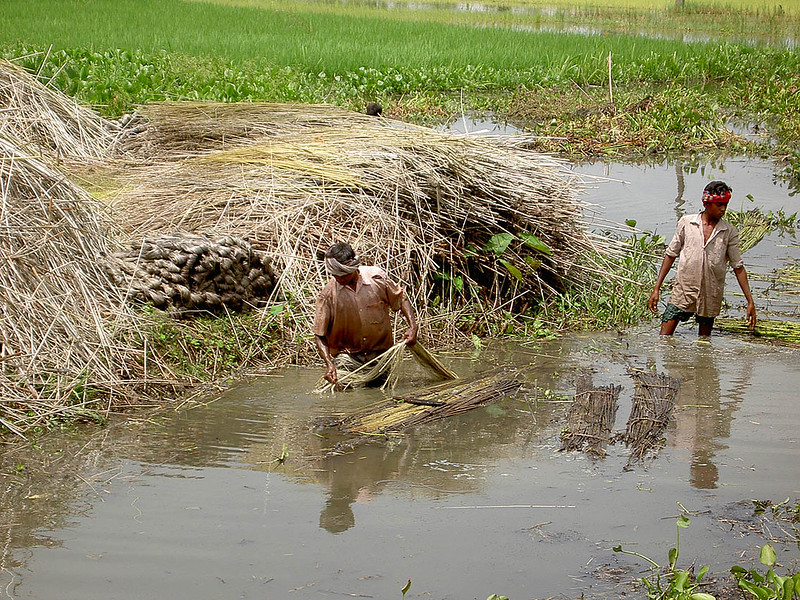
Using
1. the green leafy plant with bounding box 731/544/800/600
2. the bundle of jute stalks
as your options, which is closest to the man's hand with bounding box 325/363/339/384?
the bundle of jute stalks

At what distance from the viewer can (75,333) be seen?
5.35 meters

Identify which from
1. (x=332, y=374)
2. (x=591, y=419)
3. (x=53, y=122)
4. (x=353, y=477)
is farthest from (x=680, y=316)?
(x=53, y=122)

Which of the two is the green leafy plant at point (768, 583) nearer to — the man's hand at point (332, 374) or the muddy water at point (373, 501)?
the muddy water at point (373, 501)

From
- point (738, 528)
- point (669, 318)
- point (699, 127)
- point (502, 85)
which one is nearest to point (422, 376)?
point (669, 318)

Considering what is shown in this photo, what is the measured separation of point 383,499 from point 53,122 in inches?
254

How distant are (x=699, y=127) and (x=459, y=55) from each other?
18.7 feet

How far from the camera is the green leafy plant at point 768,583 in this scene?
3.05 m

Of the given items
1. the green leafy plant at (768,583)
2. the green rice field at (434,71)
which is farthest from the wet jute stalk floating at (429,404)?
the green rice field at (434,71)

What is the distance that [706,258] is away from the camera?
6379 mm

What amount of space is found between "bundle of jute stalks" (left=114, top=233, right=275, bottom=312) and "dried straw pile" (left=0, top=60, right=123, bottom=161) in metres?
2.68

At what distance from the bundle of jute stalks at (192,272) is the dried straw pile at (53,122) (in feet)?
8.78

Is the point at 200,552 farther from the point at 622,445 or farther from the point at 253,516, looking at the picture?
the point at 622,445

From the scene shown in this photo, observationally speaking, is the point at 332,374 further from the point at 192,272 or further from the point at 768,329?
the point at 768,329

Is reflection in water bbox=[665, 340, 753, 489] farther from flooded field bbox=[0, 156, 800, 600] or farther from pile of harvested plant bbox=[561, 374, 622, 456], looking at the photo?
pile of harvested plant bbox=[561, 374, 622, 456]
